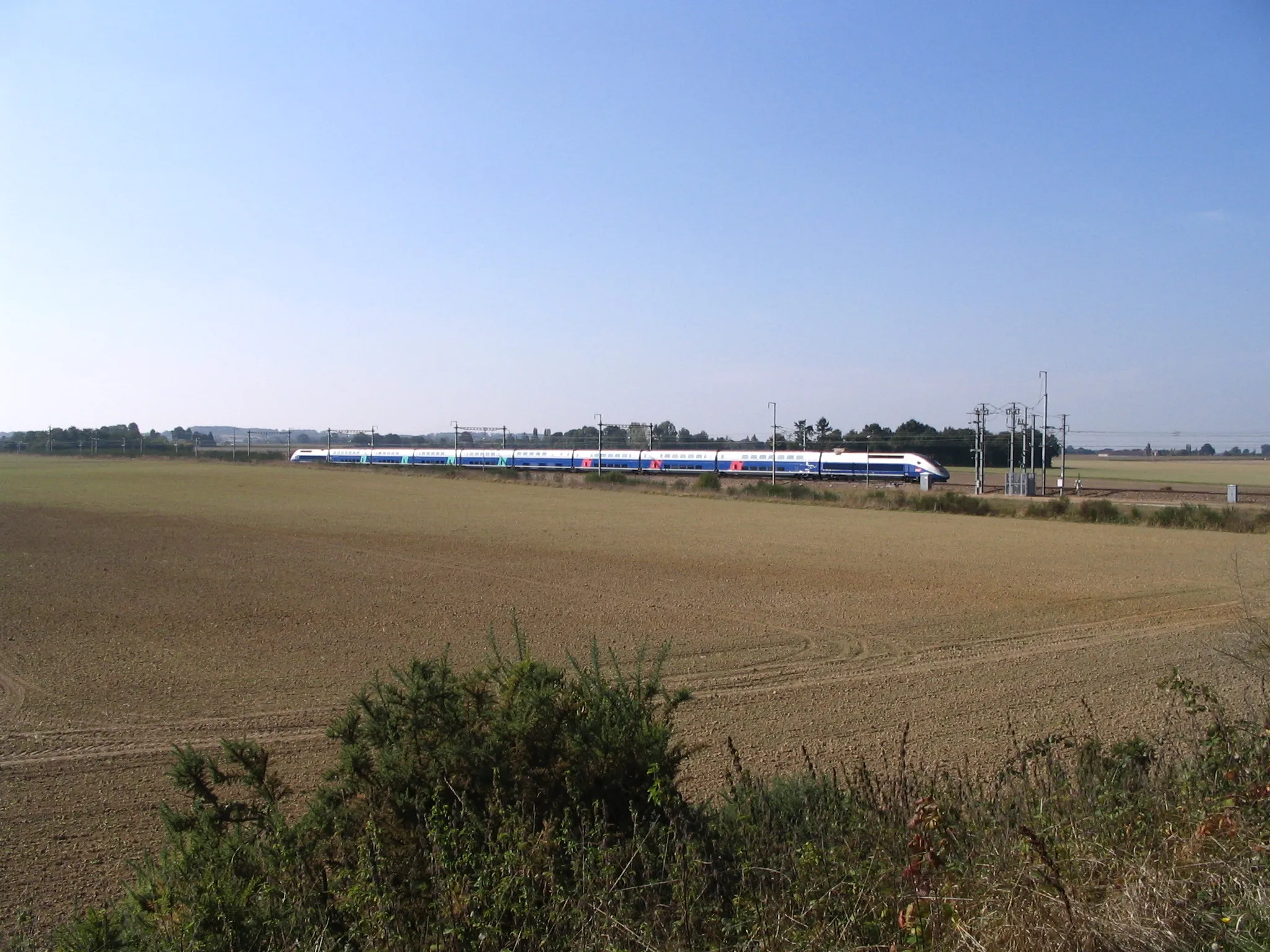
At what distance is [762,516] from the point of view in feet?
142

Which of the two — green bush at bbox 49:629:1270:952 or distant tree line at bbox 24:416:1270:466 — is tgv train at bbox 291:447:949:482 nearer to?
distant tree line at bbox 24:416:1270:466

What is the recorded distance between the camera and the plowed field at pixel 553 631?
30.4 ft

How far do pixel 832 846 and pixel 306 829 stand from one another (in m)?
Result: 2.55

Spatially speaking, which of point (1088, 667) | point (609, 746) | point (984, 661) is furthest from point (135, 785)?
point (1088, 667)

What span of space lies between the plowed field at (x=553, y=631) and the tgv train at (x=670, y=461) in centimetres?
3811

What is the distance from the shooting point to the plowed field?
9.27 metres

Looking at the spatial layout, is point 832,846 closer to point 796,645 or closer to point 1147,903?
point 1147,903

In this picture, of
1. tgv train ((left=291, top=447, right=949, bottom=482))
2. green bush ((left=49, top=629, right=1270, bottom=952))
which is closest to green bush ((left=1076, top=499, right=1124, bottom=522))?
tgv train ((left=291, top=447, right=949, bottom=482))

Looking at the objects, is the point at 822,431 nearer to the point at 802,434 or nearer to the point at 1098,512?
the point at 802,434

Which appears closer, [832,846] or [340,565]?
[832,846]

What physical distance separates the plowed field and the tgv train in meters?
38.1

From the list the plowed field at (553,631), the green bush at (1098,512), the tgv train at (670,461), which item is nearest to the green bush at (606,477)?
the tgv train at (670,461)

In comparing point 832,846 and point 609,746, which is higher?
point 609,746

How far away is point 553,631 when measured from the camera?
1552 centimetres
